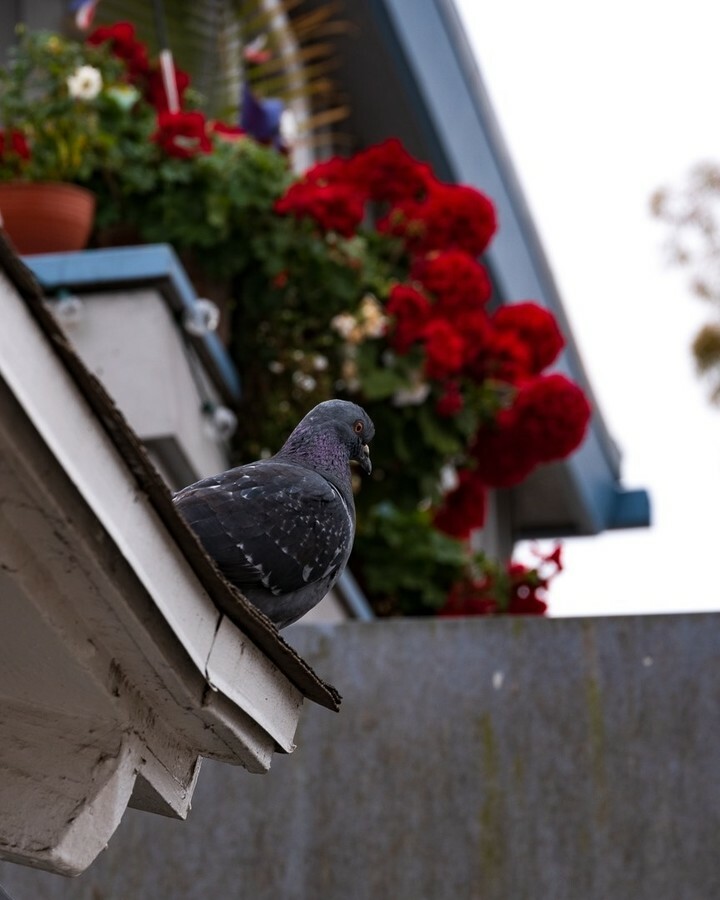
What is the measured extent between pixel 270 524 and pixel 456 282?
13.0 ft

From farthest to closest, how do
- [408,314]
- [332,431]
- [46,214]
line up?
[408,314] → [46,214] → [332,431]

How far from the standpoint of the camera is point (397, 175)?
283 inches

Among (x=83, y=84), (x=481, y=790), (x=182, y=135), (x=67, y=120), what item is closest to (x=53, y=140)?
(x=67, y=120)

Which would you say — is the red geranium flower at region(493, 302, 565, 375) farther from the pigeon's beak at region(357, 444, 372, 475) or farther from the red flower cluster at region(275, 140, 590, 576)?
the pigeon's beak at region(357, 444, 372, 475)

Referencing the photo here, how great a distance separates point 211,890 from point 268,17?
15.4ft

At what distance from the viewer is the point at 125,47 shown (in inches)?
284

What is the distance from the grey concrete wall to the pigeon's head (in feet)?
5.78

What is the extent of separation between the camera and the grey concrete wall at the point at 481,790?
484 cm

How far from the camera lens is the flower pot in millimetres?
6395

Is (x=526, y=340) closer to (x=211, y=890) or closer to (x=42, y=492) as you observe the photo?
(x=211, y=890)

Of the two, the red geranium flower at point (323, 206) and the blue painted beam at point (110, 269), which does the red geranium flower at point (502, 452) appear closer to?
the red geranium flower at point (323, 206)

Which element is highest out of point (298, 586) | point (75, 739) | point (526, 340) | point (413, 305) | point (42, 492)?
point (42, 492)

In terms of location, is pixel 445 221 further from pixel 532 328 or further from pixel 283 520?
pixel 283 520

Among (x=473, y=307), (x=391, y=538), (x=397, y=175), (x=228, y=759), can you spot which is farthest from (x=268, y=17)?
(x=228, y=759)
